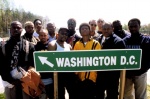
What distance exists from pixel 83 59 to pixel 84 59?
0.05ft

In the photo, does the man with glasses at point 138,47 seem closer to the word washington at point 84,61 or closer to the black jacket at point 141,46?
the black jacket at point 141,46

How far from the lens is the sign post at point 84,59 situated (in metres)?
3.41

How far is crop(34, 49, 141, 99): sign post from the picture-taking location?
3.41 meters

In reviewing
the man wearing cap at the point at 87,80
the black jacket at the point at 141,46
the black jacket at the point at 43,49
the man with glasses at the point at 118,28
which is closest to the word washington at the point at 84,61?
the man wearing cap at the point at 87,80

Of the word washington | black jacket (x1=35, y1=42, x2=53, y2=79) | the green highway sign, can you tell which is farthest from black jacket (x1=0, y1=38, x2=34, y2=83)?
the word washington

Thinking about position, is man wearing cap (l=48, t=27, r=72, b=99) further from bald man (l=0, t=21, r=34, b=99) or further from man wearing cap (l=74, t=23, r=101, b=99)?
bald man (l=0, t=21, r=34, b=99)

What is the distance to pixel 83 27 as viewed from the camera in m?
4.21

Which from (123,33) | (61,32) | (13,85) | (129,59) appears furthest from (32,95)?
(123,33)

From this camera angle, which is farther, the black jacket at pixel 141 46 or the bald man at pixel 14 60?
the black jacket at pixel 141 46

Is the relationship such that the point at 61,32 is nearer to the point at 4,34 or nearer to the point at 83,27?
the point at 83,27

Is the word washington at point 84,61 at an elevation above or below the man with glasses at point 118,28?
below

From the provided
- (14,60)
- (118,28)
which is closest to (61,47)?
(14,60)

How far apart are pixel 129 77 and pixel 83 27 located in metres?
1.58

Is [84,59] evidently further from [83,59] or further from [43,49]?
[43,49]
